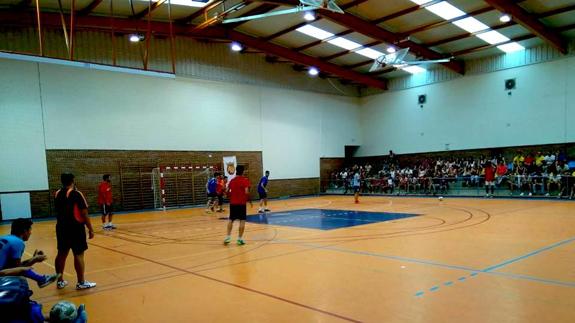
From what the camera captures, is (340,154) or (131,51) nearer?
(131,51)

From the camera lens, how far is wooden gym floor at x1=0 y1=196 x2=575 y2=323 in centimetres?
448

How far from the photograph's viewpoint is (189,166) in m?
21.7

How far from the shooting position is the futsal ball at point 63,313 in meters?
2.60

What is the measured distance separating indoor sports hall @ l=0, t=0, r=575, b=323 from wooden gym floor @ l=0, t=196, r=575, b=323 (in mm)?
50

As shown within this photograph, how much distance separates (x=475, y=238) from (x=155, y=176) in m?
16.7

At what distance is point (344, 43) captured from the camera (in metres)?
22.0

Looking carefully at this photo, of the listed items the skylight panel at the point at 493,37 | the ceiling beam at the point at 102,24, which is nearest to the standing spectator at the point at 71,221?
the ceiling beam at the point at 102,24

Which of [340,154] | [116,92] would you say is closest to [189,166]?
[116,92]

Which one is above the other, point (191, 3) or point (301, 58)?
point (191, 3)

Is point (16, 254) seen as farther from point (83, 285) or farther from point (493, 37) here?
point (493, 37)

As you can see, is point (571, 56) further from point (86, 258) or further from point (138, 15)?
point (86, 258)

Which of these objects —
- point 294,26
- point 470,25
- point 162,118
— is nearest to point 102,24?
point 162,118

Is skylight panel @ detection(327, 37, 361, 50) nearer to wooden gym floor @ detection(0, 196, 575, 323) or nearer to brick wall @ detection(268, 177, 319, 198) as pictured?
brick wall @ detection(268, 177, 319, 198)

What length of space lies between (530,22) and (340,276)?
17.5 meters
